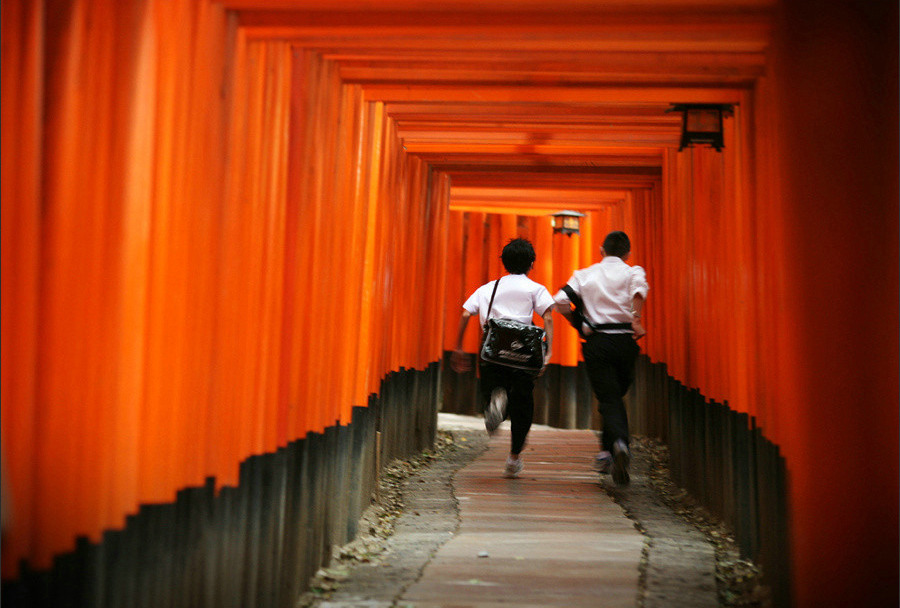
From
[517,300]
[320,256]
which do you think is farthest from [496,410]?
[320,256]

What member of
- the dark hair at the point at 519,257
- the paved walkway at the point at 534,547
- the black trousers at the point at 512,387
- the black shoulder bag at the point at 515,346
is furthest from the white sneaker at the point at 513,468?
the dark hair at the point at 519,257

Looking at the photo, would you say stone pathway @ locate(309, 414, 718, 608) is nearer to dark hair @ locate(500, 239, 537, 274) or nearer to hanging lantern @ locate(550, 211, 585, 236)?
dark hair @ locate(500, 239, 537, 274)

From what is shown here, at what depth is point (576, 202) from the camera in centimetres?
1121

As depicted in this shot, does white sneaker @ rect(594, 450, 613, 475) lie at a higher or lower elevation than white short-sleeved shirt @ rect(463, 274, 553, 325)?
lower

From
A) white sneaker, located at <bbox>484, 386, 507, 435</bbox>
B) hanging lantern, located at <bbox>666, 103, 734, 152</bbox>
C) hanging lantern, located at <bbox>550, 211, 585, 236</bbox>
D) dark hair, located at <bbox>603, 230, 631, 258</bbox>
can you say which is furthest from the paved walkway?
hanging lantern, located at <bbox>550, 211, 585, 236</bbox>

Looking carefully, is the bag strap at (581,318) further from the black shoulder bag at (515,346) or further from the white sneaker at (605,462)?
the white sneaker at (605,462)

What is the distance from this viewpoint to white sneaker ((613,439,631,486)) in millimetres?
6199

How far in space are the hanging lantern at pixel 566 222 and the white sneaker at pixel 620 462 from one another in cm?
533

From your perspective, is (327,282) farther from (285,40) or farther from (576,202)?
(576,202)

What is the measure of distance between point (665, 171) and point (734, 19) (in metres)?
3.71

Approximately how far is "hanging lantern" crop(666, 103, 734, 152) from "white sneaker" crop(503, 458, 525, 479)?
2.89 meters

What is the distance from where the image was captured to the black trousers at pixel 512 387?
6.54 m

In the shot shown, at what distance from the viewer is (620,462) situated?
20.4ft

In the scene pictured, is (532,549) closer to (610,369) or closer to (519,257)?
(610,369)
